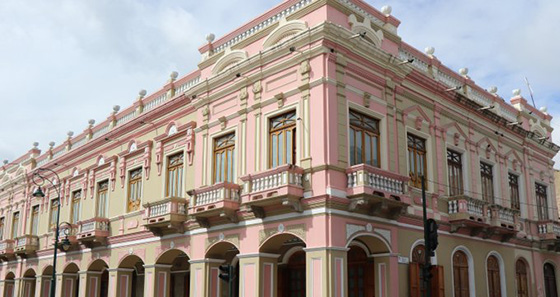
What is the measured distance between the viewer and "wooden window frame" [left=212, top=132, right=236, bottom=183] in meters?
18.6

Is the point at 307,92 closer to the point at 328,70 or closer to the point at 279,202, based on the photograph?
the point at 328,70

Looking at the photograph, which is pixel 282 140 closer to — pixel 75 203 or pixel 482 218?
pixel 482 218

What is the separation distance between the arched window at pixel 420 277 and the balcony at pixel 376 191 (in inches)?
63.7

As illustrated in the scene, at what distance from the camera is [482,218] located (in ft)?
63.3

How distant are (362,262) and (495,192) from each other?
282 inches

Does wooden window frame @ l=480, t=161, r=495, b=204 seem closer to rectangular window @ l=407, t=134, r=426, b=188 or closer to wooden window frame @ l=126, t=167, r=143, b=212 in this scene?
rectangular window @ l=407, t=134, r=426, b=188

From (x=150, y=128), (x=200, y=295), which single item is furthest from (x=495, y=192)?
(x=150, y=128)

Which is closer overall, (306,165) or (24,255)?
(306,165)

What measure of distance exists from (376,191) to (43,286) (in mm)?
18992

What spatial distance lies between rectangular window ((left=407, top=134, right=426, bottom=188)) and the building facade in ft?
0.20

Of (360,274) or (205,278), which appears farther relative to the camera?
(205,278)

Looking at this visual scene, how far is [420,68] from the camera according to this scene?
19875mm

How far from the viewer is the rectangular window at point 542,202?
24506mm

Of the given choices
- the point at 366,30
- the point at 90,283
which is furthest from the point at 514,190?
the point at 90,283
